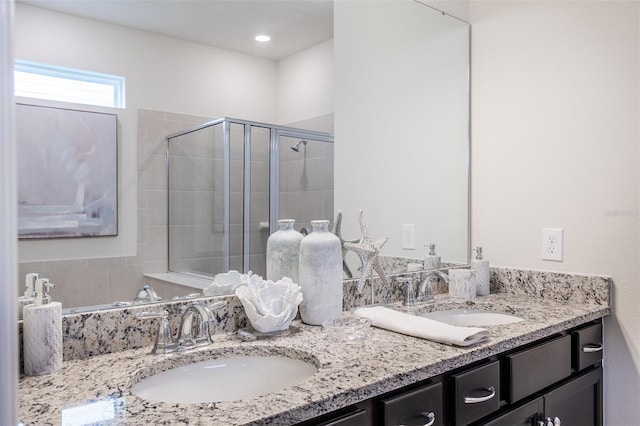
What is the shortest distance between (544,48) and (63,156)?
1.71 meters

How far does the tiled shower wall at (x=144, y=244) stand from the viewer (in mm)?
1133

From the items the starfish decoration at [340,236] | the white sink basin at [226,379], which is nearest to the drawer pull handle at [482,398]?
the white sink basin at [226,379]

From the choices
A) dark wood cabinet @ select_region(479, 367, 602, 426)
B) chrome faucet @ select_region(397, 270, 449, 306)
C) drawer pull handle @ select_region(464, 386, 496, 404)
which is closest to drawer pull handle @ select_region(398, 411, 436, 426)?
drawer pull handle @ select_region(464, 386, 496, 404)

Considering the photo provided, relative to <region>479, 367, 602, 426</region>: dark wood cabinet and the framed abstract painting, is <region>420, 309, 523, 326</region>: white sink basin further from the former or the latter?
the framed abstract painting

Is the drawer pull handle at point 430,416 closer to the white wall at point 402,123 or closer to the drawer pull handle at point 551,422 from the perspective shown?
the drawer pull handle at point 551,422

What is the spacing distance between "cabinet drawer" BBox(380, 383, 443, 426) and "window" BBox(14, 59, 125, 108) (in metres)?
0.96

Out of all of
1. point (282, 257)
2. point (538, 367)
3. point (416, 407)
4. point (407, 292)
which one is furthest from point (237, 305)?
point (538, 367)

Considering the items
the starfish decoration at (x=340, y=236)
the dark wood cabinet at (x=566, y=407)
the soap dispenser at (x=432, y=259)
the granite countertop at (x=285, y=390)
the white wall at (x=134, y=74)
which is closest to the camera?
the granite countertop at (x=285, y=390)

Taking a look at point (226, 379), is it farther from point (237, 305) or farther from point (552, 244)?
point (552, 244)

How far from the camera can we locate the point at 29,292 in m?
1.04

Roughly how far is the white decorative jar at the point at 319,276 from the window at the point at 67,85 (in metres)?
→ 0.63

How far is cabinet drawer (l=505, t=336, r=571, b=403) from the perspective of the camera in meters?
1.29

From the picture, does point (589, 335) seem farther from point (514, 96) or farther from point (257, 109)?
point (257, 109)

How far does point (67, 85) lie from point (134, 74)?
0.17 meters
